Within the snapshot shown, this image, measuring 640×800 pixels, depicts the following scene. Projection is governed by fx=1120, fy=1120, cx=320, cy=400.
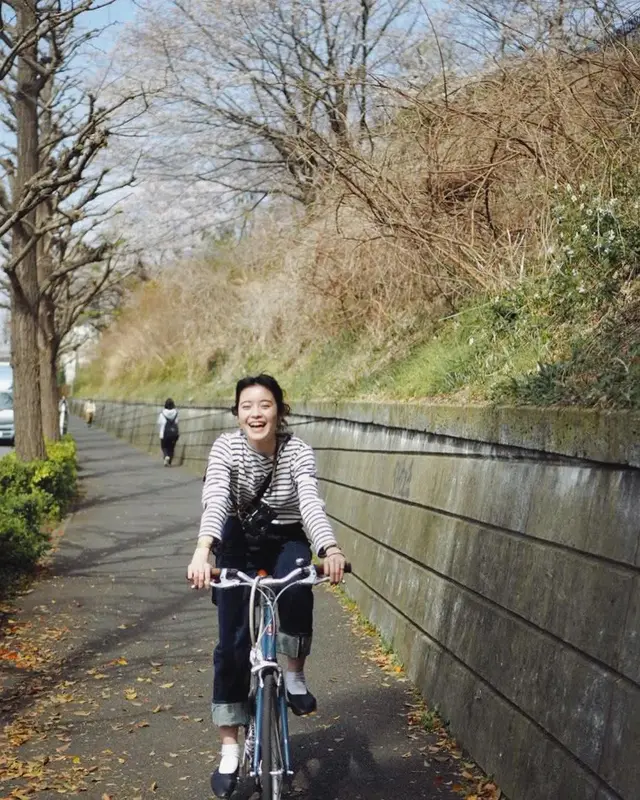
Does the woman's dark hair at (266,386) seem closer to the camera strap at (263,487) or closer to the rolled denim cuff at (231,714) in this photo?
the camera strap at (263,487)

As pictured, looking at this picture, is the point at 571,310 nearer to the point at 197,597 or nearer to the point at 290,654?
the point at 290,654

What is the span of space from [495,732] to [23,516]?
7.24 meters

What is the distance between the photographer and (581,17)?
1064cm

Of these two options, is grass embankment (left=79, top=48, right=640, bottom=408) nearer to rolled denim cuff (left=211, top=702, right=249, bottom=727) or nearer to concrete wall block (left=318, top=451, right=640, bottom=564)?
concrete wall block (left=318, top=451, right=640, bottom=564)

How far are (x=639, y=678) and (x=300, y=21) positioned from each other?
17.5m

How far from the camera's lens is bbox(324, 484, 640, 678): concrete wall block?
158 inches

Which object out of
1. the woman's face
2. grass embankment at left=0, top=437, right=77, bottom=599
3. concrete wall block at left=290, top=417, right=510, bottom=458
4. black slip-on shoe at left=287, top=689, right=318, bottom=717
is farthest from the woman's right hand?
grass embankment at left=0, top=437, right=77, bottom=599

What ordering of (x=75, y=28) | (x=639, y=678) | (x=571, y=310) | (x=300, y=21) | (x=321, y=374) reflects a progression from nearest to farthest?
(x=639, y=678), (x=571, y=310), (x=75, y=28), (x=321, y=374), (x=300, y=21)

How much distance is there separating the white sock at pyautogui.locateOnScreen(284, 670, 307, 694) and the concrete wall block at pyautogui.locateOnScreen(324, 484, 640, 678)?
101 centimetres

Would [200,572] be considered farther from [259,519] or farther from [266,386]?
[266,386]

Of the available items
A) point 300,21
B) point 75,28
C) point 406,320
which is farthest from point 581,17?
point 300,21

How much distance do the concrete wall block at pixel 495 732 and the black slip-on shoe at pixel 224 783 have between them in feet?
3.89

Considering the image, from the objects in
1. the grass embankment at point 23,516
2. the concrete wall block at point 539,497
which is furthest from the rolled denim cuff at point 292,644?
the grass embankment at point 23,516

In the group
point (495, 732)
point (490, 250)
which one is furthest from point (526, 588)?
point (490, 250)
